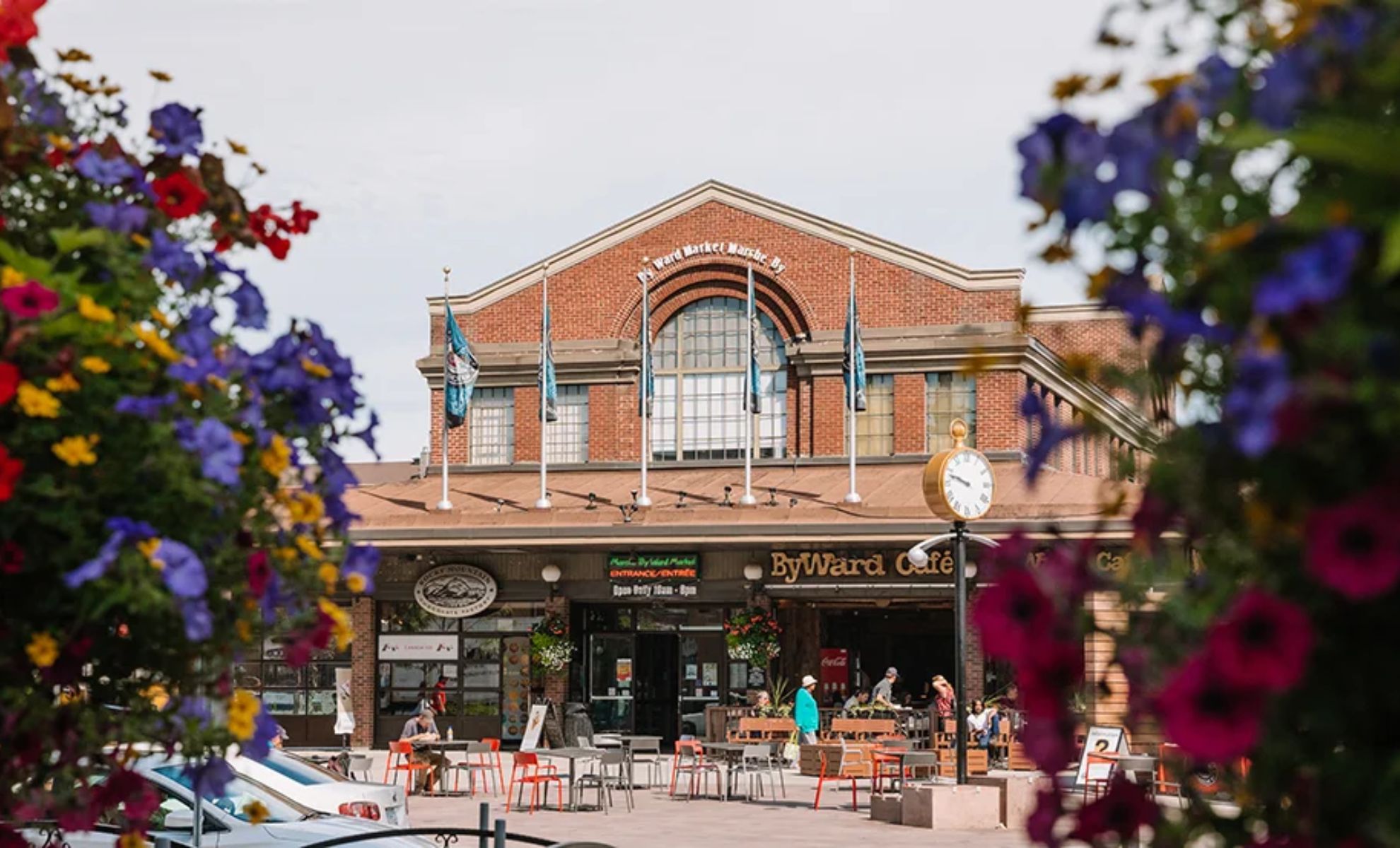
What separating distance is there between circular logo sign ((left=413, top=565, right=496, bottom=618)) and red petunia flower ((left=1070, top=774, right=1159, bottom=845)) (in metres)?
34.6

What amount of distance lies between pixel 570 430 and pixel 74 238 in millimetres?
37401

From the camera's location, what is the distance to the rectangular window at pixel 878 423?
38094 mm

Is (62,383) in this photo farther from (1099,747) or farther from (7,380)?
(1099,747)

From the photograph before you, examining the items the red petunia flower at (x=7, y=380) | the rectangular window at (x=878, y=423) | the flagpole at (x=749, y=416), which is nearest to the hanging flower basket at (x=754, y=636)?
the flagpole at (x=749, y=416)

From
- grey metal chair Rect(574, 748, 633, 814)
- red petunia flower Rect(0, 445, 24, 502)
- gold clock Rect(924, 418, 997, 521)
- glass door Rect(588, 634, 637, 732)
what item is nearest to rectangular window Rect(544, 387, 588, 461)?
glass door Rect(588, 634, 637, 732)

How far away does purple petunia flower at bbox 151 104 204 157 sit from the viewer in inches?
164

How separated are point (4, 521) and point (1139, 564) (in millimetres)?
2133

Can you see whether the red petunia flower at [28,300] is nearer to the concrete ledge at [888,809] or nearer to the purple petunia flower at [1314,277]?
the purple petunia flower at [1314,277]

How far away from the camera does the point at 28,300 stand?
318cm

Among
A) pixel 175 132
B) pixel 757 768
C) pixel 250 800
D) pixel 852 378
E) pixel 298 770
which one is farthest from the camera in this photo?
pixel 852 378

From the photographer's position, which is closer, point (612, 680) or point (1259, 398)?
point (1259, 398)

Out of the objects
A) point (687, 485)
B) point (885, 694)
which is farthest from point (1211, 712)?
point (687, 485)

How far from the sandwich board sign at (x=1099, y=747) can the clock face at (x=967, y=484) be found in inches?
135

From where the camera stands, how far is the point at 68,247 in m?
3.51
